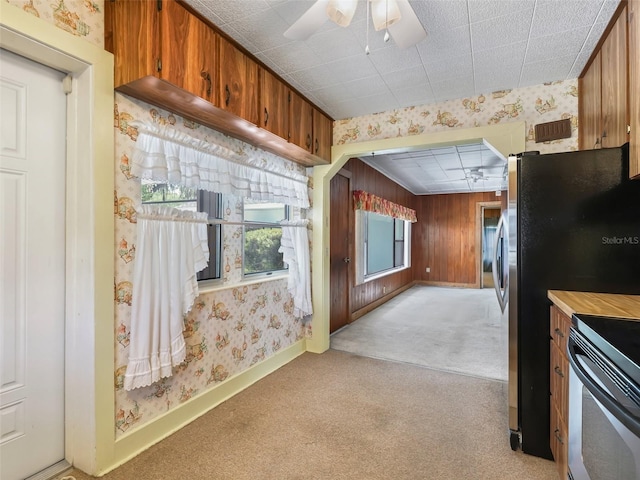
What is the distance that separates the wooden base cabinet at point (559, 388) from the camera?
4.74ft

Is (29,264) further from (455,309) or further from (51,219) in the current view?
(455,309)

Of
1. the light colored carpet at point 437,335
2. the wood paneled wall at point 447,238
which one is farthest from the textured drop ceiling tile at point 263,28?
the wood paneled wall at point 447,238

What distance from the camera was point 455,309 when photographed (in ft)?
18.2

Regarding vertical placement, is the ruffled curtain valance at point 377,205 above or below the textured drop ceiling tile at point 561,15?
below

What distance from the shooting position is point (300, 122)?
109 inches

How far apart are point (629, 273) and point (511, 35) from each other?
1.51 m

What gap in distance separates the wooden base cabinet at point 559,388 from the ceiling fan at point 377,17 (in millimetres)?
1541

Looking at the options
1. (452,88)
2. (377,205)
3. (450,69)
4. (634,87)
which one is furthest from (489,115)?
(377,205)

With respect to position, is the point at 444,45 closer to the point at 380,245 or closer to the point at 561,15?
the point at 561,15

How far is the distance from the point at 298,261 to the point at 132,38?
83.4 inches

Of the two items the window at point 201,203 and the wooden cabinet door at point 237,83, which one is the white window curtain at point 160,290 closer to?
the window at point 201,203

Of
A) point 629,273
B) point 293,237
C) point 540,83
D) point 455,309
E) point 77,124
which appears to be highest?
point 540,83

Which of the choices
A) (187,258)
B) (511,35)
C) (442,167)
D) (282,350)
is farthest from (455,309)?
(187,258)

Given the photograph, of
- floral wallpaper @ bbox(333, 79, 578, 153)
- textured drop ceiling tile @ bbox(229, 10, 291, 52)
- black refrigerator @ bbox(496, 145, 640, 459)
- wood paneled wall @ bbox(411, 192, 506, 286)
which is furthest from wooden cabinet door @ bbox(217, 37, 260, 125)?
wood paneled wall @ bbox(411, 192, 506, 286)
